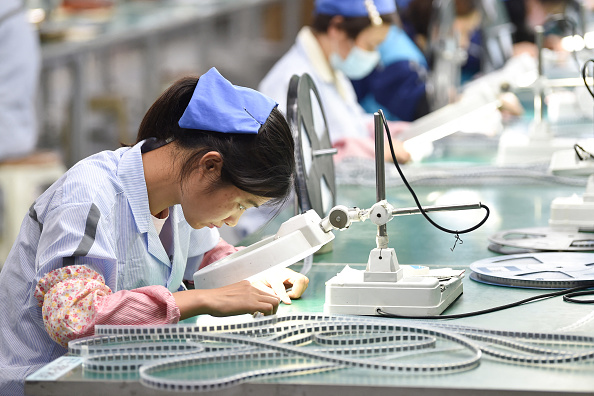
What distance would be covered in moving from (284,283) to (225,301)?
0.81 ft

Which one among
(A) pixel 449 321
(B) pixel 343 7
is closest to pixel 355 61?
(B) pixel 343 7

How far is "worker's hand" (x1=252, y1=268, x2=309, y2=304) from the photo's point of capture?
4.32 ft

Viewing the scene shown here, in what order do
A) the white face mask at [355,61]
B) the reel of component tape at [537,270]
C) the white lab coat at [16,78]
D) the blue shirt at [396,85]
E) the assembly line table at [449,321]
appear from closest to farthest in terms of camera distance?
the assembly line table at [449,321] → the reel of component tape at [537,270] → the white face mask at [355,61] → the white lab coat at [16,78] → the blue shirt at [396,85]

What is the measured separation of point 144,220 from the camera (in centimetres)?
127

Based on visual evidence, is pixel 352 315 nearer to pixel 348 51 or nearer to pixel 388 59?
pixel 348 51

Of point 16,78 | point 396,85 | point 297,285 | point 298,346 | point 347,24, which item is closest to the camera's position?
point 298,346

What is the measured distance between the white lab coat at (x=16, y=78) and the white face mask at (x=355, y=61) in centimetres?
175

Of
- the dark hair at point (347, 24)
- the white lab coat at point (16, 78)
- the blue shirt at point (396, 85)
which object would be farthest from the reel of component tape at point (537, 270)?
the white lab coat at point (16, 78)

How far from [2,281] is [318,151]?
2.31 feet

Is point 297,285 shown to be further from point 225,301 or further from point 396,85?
point 396,85

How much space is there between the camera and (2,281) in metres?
1.28

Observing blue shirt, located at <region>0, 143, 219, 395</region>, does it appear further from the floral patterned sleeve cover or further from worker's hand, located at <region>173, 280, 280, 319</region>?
worker's hand, located at <region>173, 280, 280, 319</region>

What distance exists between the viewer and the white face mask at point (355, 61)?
11.6ft

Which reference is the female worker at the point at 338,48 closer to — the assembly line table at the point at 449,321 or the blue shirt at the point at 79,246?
the assembly line table at the point at 449,321
